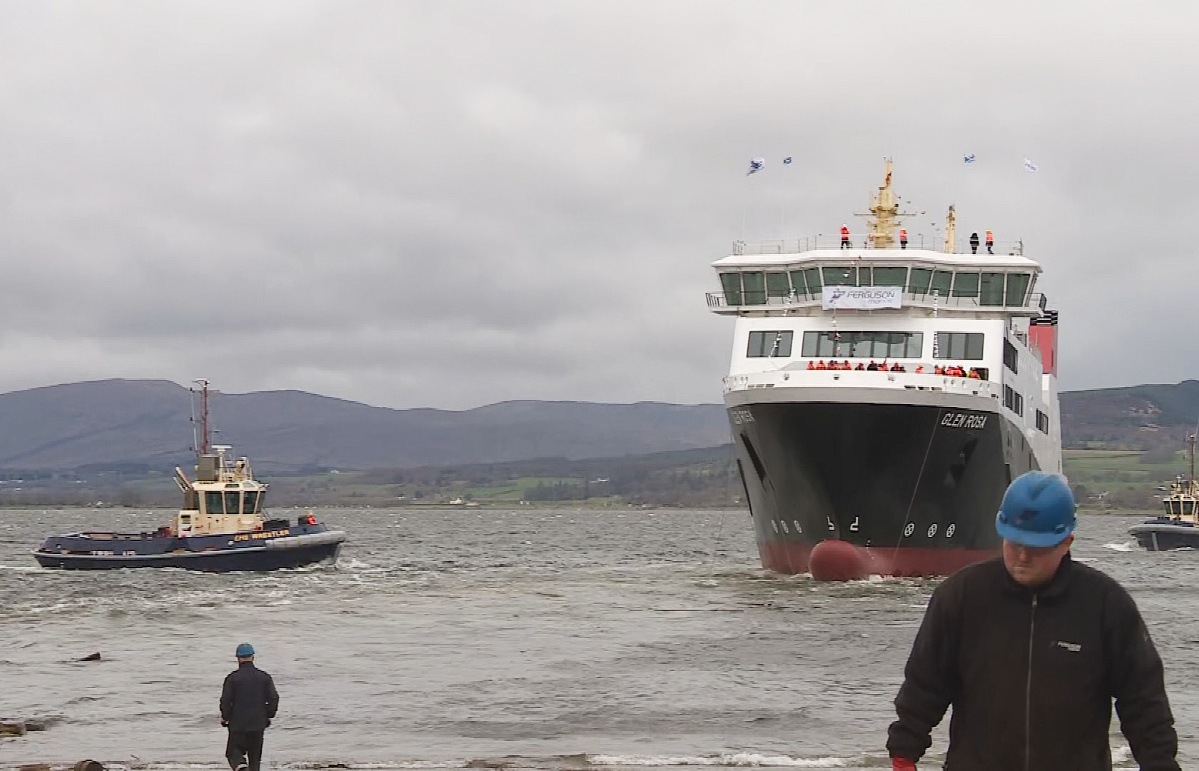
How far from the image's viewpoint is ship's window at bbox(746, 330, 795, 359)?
46.4 meters

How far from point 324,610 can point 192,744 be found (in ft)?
72.5

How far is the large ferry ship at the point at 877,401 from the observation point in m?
40.7

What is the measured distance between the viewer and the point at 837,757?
18.1 m

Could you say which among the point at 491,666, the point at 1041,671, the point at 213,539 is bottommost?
the point at 491,666

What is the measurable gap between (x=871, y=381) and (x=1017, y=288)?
27.9ft

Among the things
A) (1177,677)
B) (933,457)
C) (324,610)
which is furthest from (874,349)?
(1177,677)

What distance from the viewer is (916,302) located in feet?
151

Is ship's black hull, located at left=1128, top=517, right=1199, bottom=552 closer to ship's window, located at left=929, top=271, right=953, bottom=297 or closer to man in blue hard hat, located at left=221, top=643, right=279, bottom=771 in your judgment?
ship's window, located at left=929, top=271, right=953, bottom=297

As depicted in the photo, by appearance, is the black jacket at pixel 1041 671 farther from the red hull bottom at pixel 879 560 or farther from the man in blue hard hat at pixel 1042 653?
the red hull bottom at pixel 879 560

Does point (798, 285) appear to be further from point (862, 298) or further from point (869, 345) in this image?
point (869, 345)

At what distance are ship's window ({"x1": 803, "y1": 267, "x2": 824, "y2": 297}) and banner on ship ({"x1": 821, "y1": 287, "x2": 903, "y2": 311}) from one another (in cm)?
79

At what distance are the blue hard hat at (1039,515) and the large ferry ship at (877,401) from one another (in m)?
34.5

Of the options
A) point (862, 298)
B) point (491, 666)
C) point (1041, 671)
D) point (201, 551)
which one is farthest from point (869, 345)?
point (1041, 671)

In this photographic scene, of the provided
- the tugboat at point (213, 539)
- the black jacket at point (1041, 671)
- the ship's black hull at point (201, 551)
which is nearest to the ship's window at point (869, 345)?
the tugboat at point (213, 539)
